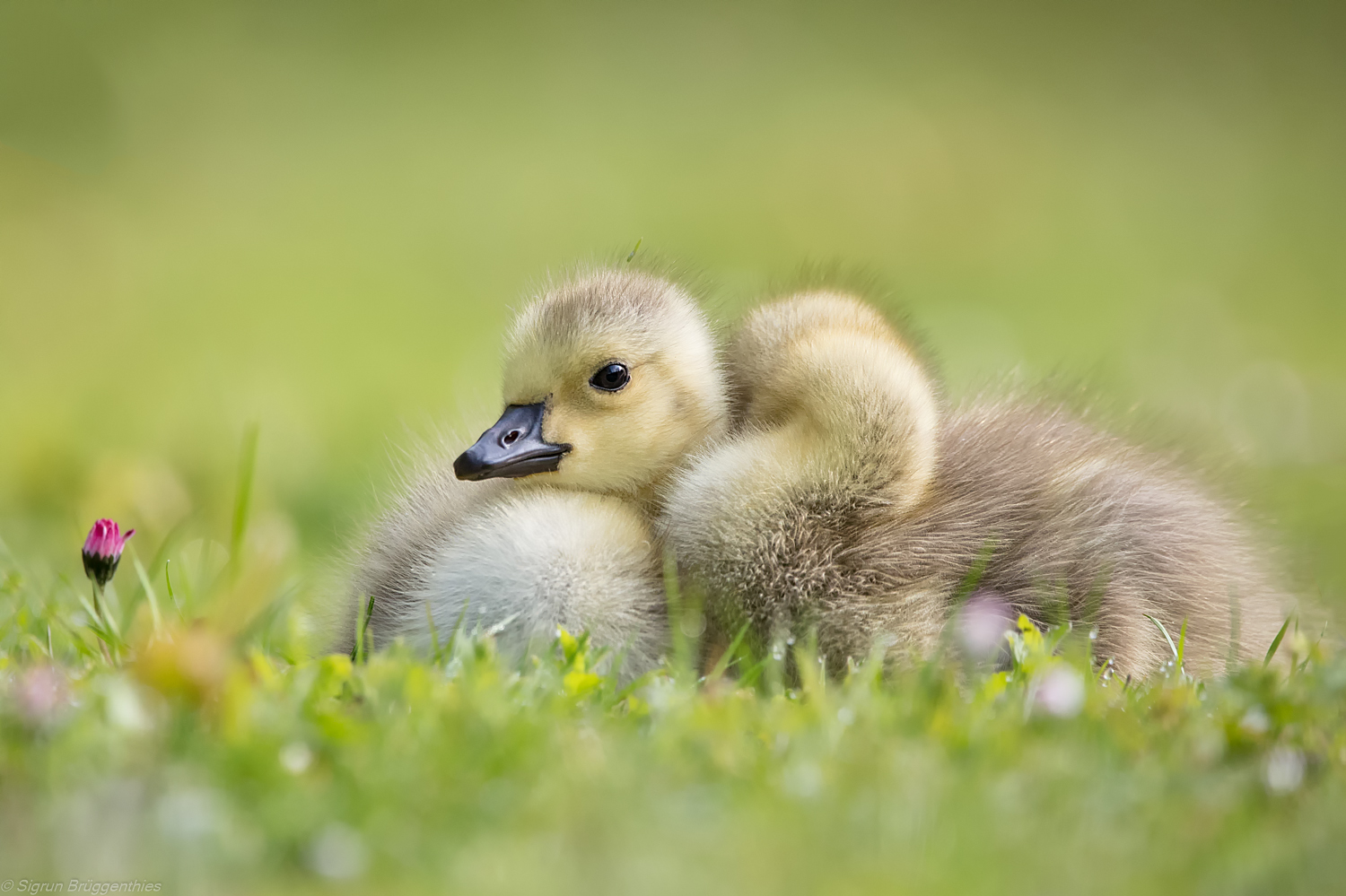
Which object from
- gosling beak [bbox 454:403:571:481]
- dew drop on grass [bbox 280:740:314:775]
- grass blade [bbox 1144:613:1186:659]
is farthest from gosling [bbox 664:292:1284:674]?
dew drop on grass [bbox 280:740:314:775]

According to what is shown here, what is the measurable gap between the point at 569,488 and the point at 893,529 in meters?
0.64

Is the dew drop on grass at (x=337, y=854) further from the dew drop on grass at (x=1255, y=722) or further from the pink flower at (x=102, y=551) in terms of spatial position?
the dew drop on grass at (x=1255, y=722)

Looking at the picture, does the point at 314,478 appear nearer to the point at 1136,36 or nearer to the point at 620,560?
the point at 620,560

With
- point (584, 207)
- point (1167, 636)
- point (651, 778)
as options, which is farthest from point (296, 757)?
point (584, 207)

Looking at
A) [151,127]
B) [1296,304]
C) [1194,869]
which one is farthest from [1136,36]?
[1194,869]

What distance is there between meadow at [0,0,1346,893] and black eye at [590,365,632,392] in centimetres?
35

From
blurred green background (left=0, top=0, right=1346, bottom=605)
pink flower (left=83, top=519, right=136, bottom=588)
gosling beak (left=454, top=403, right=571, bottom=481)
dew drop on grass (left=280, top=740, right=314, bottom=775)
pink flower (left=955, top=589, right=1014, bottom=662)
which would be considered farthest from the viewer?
blurred green background (left=0, top=0, right=1346, bottom=605)

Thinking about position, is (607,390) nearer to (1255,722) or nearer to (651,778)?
(651,778)

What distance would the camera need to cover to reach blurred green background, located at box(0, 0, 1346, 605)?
532 centimetres

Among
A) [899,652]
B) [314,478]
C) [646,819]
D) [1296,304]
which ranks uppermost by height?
[1296,304]

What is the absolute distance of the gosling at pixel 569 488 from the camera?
2270 mm

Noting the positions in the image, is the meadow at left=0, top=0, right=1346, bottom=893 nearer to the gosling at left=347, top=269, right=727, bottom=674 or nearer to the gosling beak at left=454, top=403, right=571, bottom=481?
the gosling at left=347, top=269, right=727, bottom=674

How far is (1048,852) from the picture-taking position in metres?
1.46

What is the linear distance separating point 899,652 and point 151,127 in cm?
943
